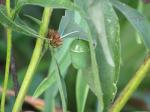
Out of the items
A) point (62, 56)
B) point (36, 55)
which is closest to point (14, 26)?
point (36, 55)

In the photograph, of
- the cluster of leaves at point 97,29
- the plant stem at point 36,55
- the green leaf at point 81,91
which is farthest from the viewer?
the green leaf at point 81,91

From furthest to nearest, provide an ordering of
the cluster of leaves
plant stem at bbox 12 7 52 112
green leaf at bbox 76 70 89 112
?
green leaf at bbox 76 70 89 112
plant stem at bbox 12 7 52 112
the cluster of leaves

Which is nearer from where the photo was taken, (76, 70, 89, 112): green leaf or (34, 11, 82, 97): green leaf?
(34, 11, 82, 97): green leaf

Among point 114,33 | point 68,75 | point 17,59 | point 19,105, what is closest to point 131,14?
point 114,33

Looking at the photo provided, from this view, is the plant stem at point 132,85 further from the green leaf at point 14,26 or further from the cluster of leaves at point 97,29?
the green leaf at point 14,26

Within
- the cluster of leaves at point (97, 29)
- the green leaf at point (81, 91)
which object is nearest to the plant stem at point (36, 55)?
the cluster of leaves at point (97, 29)

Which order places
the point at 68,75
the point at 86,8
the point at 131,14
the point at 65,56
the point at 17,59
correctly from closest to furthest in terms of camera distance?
the point at 86,8, the point at 131,14, the point at 65,56, the point at 68,75, the point at 17,59

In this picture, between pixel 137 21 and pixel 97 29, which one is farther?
pixel 137 21

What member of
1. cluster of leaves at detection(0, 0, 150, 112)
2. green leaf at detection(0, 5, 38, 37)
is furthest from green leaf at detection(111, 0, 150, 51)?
green leaf at detection(0, 5, 38, 37)

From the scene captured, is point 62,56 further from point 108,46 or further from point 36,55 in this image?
point 108,46

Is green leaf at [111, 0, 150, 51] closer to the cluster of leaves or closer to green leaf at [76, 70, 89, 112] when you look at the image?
the cluster of leaves

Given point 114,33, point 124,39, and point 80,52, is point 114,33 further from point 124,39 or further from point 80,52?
point 124,39
